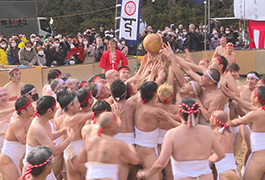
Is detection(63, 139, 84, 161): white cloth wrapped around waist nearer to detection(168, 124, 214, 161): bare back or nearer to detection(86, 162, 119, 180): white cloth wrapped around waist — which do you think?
detection(86, 162, 119, 180): white cloth wrapped around waist

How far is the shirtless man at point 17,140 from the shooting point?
6352mm

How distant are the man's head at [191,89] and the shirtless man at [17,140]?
2504mm

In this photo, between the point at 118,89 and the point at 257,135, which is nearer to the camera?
the point at 257,135

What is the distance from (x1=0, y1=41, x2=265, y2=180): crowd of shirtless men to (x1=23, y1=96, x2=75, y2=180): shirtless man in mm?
14

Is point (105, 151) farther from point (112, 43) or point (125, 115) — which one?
point (112, 43)

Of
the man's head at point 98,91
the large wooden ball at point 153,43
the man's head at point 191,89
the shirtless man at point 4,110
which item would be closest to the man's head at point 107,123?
the man's head at point 98,91

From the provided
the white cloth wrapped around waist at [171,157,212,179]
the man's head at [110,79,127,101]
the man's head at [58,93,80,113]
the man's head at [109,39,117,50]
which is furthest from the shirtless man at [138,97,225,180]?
the man's head at [109,39,117,50]

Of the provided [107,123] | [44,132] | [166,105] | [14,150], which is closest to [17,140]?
[14,150]

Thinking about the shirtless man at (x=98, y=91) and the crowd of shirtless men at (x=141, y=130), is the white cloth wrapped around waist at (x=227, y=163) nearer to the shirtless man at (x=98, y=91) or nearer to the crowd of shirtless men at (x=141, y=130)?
the crowd of shirtless men at (x=141, y=130)

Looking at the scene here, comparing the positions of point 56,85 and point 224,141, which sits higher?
point 56,85

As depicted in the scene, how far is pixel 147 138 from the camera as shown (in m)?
6.46

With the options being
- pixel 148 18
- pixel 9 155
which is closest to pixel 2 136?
pixel 9 155

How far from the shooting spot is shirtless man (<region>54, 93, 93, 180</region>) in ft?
20.3

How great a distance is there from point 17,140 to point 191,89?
2.94 meters
